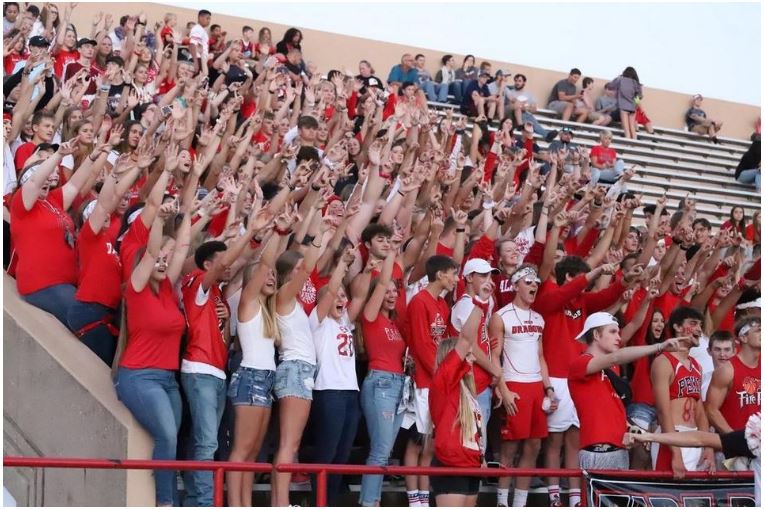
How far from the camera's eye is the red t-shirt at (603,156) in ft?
56.2

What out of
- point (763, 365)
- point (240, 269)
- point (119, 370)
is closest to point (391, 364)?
point (240, 269)

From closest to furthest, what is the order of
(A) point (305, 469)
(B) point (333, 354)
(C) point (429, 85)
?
(A) point (305, 469) → (B) point (333, 354) → (C) point (429, 85)

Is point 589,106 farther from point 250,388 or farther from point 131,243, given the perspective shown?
point 250,388

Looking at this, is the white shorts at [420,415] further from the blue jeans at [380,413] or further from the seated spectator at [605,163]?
the seated spectator at [605,163]

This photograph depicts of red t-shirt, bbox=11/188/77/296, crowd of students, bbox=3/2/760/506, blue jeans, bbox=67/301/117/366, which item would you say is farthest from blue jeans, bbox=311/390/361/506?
red t-shirt, bbox=11/188/77/296

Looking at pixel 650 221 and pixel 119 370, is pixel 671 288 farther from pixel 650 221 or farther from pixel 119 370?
pixel 119 370

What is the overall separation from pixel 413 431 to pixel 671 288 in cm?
330

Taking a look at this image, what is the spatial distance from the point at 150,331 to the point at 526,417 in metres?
2.55

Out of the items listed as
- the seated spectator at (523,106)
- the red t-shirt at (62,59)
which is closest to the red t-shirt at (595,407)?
the red t-shirt at (62,59)

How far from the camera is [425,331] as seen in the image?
883 centimetres

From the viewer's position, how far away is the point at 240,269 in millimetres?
8680

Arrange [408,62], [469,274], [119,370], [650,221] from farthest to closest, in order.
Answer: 1. [408,62]
2. [650,221]
3. [469,274]
4. [119,370]

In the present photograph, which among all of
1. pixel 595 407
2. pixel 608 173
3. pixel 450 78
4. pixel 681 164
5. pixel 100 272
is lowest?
pixel 595 407

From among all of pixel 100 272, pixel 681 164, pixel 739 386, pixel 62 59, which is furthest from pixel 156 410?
pixel 681 164
